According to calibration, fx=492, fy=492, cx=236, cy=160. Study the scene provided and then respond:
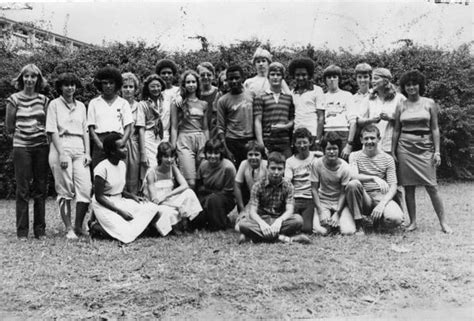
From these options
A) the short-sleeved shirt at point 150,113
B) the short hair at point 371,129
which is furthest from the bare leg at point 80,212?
the short hair at point 371,129

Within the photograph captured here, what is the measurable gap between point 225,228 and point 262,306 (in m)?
2.45

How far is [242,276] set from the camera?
4.01 m

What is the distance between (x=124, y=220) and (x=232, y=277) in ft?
6.33

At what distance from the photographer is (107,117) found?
580 centimetres

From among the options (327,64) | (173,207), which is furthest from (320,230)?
(327,64)

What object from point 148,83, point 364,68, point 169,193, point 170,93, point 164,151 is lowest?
point 169,193

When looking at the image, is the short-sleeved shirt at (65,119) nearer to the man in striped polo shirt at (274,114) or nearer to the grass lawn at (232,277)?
the grass lawn at (232,277)

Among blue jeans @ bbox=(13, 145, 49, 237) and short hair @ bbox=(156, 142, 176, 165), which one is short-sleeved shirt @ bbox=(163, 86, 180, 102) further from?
blue jeans @ bbox=(13, 145, 49, 237)

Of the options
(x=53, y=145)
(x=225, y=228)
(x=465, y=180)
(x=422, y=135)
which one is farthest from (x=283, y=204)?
(x=465, y=180)

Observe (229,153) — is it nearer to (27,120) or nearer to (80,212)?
(80,212)

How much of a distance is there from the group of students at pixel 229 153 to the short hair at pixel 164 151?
13mm

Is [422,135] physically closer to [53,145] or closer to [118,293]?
[118,293]

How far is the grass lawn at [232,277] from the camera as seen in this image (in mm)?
3574

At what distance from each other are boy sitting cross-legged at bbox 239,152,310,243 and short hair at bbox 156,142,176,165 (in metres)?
1.13
